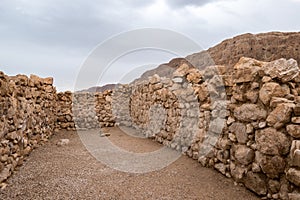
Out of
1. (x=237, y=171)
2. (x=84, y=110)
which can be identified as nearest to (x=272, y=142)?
(x=237, y=171)

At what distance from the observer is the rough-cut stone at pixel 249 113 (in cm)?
306

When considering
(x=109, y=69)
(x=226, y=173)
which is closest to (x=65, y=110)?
(x=109, y=69)

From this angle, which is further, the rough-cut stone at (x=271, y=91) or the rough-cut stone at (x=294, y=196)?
the rough-cut stone at (x=271, y=91)

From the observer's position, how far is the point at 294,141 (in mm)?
2580

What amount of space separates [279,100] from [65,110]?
8159mm

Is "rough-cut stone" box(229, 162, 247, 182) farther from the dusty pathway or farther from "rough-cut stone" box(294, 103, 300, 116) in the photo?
"rough-cut stone" box(294, 103, 300, 116)

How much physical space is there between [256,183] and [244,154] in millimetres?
400

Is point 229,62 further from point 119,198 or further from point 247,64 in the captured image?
point 119,198

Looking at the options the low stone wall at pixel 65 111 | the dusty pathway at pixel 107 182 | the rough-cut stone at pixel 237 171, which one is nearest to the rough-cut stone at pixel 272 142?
the rough-cut stone at pixel 237 171

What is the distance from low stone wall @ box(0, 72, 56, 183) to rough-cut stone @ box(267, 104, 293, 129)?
364 centimetres

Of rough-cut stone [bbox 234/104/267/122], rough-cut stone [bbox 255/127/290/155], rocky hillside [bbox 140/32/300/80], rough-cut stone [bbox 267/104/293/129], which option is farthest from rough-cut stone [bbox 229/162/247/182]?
rocky hillside [bbox 140/32/300/80]

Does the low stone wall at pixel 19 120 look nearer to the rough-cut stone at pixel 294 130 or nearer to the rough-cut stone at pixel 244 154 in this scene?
the rough-cut stone at pixel 244 154

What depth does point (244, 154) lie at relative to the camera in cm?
324

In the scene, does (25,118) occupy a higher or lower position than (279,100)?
lower
